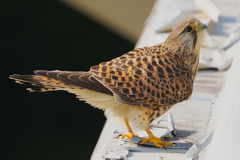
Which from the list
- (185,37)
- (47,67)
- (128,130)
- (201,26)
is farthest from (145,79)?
(47,67)

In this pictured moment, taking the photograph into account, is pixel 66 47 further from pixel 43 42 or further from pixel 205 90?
pixel 205 90

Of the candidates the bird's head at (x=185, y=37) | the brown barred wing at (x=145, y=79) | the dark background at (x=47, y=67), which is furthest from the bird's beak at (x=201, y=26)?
the dark background at (x=47, y=67)

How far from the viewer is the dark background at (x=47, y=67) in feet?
21.0

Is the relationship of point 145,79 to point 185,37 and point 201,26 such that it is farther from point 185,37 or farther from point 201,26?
point 201,26

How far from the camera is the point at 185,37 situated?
11.6ft

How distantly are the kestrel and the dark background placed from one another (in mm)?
2971

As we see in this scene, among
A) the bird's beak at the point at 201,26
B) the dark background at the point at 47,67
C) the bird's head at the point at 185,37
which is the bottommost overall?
the dark background at the point at 47,67

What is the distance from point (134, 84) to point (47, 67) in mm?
4791

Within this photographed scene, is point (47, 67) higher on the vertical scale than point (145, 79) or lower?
lower

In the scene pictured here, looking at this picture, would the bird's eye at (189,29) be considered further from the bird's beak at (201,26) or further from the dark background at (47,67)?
the dark background at (47,67)

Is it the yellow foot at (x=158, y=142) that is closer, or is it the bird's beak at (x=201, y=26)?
the yellow foot at (x=158, y=142)

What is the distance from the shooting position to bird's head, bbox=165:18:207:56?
352 cm

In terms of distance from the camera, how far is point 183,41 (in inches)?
139

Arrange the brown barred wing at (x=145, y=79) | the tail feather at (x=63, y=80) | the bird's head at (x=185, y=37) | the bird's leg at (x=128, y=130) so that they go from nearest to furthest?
the tail feather at (x=63, y=80) < the brown barred wing at (x=145, y=79) < the bird's leg at (x=128, y=130) < the bird's head at (x=185, y=37)
